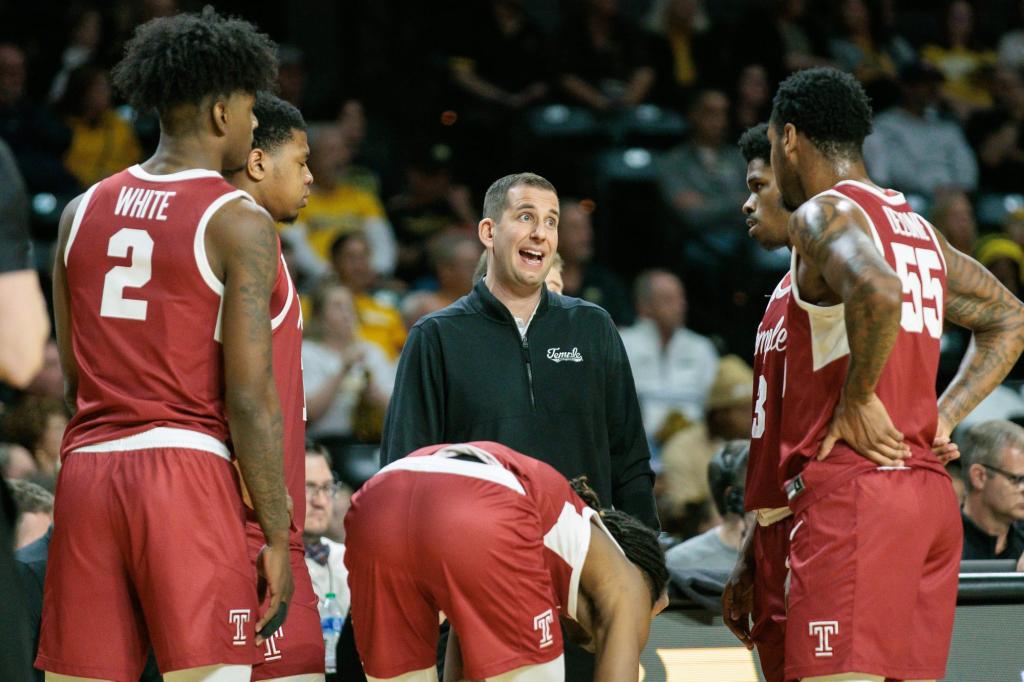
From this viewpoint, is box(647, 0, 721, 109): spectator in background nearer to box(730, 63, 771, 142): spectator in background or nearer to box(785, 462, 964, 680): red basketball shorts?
box(730, 63, 771, 142): spectator in background

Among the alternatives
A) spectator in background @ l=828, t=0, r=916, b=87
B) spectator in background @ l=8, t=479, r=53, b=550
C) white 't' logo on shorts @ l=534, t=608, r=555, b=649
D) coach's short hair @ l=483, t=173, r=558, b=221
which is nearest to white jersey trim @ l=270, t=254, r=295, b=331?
white 't' logo on shorts @ l=534, t=608, r=555, b=649

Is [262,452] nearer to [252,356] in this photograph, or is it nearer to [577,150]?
[252,356]

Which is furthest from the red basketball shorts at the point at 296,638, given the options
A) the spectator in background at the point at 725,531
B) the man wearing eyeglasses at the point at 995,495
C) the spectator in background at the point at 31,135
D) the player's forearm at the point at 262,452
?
the spectator in background at the point at 31,135

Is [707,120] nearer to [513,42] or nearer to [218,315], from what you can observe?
[513,42]

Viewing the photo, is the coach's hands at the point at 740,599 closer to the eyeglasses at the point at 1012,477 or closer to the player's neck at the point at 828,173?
the player's neck at the point at 828,173

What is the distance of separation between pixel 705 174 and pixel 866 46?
8.94 feet

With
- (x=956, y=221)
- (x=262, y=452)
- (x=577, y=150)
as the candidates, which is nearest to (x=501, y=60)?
(x=577, y=150)

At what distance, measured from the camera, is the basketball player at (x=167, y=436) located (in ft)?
11.2

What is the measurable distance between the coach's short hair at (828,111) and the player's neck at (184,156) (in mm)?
1576

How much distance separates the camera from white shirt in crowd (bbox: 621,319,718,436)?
8.65 metres

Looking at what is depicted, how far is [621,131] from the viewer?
10.5 metres

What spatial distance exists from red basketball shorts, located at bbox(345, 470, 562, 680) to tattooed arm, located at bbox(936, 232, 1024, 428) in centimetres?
134

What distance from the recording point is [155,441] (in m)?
3.48

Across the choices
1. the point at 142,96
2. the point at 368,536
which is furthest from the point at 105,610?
the point at 142,96
